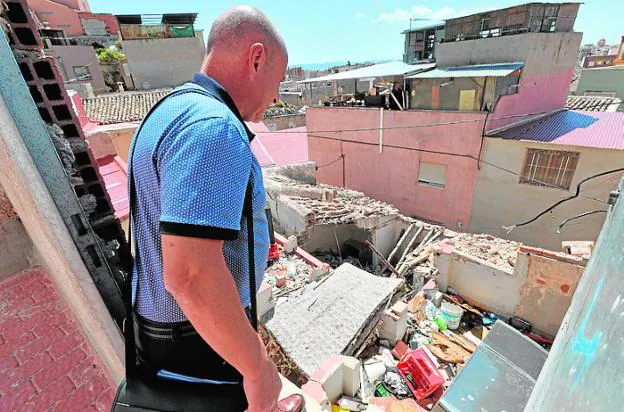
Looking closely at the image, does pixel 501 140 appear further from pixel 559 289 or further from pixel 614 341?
pixel 614 341

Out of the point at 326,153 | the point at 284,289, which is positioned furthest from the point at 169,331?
the point at 326,153

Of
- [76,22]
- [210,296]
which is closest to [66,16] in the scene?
[76,22]

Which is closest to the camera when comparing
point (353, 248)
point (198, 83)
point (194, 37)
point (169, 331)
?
point (198, 83)

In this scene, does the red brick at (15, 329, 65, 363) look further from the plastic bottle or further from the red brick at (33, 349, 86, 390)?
the plastic bottle

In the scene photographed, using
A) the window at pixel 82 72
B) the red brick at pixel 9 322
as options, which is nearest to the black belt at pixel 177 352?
the red brick at pixel 9 322

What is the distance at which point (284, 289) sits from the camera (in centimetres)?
599

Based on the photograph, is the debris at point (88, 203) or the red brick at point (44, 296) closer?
the debris at point (88, 203)

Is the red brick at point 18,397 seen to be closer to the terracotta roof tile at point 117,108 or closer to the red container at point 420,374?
the red container at point 420,374

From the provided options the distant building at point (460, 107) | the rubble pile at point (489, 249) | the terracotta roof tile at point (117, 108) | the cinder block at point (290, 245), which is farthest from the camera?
the terracotta roof tile at point (117, 108)

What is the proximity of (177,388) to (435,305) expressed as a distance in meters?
7.11

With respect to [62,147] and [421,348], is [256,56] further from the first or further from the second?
[421,348]

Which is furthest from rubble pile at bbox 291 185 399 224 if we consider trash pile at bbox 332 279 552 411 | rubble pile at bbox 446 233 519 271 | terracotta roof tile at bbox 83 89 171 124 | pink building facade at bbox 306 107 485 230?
terracotta roof tile at bbox 83 89 171 124

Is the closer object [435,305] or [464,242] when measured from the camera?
[435,305]

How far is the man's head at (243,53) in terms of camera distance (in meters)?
1.27
